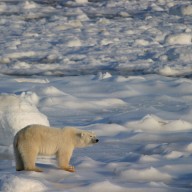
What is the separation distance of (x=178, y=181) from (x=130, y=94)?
4.02 metres

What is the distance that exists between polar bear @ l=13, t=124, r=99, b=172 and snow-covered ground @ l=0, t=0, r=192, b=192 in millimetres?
98

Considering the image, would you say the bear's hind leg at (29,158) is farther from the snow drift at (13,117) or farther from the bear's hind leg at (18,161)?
the snow drift at (13,117)

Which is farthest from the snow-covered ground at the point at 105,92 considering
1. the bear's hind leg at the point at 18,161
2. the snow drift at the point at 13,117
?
the bear's hind leg at the point at 18,161

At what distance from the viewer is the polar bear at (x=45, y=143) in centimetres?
452

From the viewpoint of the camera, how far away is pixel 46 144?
15.1 ft

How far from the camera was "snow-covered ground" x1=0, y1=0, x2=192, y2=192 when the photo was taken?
4504 millimetres

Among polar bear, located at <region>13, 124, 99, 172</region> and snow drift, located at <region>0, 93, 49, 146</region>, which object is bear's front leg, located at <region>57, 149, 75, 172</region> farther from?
snow drift, located at <region>0, 93, 49, 146</region>

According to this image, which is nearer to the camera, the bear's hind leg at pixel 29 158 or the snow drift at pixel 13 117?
the bear's hind leg at pixel 29 158

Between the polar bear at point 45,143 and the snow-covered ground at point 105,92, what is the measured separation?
0.32 feet

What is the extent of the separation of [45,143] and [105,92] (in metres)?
3.94

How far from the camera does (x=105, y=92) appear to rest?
27.9ft

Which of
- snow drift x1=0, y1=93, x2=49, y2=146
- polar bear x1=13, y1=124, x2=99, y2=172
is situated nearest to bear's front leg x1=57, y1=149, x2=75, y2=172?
polar bear x1=13, y1=124, x2=99, y2=172

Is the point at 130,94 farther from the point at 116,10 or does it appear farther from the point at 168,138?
the point at 116,10

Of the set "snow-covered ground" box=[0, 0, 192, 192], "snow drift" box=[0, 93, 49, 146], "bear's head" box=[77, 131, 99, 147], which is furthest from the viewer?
"snow drift" box=[0, 93, 49, 146]
